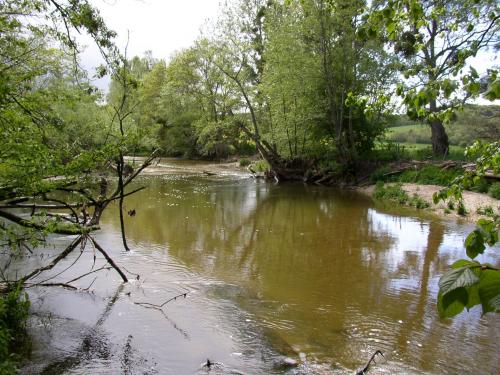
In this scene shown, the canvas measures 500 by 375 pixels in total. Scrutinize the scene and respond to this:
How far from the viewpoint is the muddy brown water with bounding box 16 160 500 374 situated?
5652mm

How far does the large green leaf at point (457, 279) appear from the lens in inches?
51.3

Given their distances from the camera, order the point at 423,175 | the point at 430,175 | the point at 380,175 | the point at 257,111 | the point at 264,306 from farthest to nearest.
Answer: the point at 257,111 → the point at 380,175 → the point at 423,175 → the point at 430,175 → the point at 264,306

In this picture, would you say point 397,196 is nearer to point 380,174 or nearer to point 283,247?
point 380,174

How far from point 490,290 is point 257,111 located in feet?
99.2

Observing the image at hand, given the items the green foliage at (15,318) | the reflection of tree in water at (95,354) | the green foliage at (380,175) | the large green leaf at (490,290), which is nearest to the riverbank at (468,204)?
the green foliage at (380,175)

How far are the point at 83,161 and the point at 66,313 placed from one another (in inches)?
103

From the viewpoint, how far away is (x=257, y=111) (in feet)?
102

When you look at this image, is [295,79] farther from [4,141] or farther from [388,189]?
[4,141]

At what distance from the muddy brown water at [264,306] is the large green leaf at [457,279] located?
450cm

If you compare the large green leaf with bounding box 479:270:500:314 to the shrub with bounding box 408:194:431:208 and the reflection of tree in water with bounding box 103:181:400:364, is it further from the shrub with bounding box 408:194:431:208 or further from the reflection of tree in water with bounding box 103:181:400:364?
the shrub with bounding box 408:194:431:208

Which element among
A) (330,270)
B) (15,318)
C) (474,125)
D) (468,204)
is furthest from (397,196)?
(15,318)

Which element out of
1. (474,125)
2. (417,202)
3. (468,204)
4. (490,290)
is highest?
(474,125)

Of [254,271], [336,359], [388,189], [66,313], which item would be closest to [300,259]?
[254,271]

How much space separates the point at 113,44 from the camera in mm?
6145
